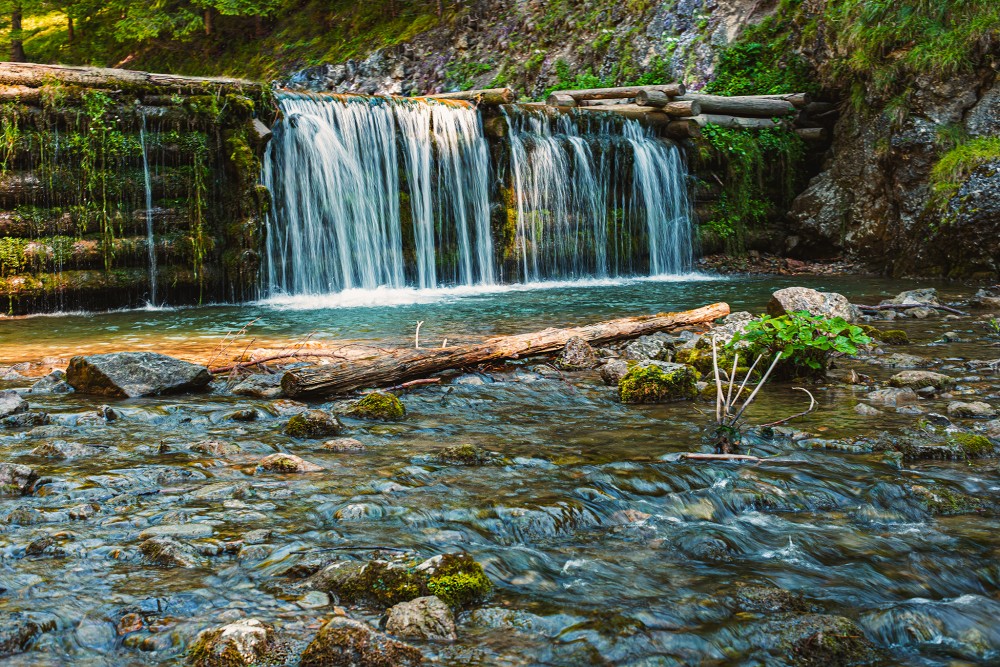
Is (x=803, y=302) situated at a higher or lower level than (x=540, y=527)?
higher

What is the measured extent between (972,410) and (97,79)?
39.0 feet

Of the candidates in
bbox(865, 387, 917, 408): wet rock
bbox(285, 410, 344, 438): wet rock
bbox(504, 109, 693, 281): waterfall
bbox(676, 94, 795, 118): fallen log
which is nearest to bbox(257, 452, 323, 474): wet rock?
bbox(285, 410, 344, 438): wet rock

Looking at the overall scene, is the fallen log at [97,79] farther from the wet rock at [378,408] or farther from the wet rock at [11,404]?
the wet rock at [378,408]

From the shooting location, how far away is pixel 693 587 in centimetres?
296

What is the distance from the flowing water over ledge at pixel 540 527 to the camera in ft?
8.70

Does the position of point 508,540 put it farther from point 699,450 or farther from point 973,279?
point 973,279

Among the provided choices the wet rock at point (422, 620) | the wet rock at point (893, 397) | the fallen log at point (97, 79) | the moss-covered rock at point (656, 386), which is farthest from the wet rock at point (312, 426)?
the fallen log at point (97, 79)

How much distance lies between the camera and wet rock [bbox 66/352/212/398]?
20.2 feet

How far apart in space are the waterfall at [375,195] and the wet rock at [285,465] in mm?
9378

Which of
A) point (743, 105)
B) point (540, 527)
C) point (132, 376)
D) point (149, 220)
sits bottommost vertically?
point (540, 527)

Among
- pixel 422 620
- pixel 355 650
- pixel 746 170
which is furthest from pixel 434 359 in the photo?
pixel 746 170

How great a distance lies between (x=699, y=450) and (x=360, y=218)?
10.8m

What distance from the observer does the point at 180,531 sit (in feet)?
11.1

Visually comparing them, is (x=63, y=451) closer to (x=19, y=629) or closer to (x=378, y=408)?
(x=378, y=408)
